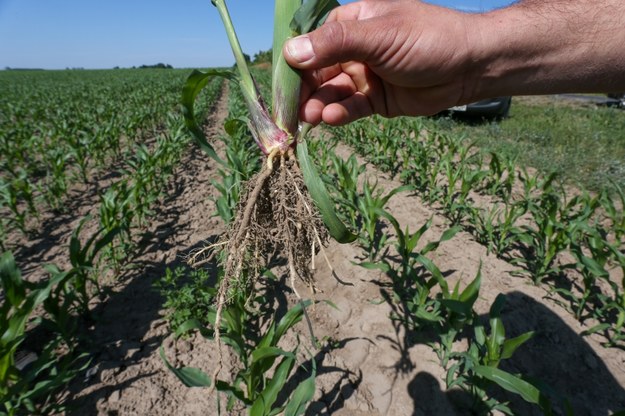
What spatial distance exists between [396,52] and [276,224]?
1.01 metres

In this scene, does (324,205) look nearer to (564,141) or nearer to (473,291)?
(473,291)

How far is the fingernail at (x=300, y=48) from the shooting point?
134 centimetres

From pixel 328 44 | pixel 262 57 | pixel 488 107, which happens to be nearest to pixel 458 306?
pixel 328 44

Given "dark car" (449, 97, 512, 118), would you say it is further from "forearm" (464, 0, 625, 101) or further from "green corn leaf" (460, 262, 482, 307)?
"green corn leaf" (460, 262, 482, 307)

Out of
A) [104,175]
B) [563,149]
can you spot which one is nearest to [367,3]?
[104,175]

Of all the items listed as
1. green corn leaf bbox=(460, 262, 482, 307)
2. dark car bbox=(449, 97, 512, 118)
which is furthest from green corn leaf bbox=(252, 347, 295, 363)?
dark car bbox=(449, 97, 512, 118)

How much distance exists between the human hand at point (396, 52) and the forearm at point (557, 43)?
0.11 m

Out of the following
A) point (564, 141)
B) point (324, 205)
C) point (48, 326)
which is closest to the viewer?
point (324, 205)

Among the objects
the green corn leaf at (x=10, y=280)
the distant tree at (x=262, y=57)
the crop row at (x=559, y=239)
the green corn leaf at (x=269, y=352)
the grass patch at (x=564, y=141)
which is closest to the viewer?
the green corn leaf at (x=269, y=352)

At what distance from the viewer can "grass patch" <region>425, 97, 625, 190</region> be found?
5.05 m

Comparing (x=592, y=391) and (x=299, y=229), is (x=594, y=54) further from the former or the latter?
(x=592, y=391)

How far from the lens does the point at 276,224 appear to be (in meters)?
1.67

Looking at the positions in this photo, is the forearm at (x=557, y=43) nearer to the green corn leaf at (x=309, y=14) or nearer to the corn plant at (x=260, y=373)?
the green corn leaf at (x=309, y=14)

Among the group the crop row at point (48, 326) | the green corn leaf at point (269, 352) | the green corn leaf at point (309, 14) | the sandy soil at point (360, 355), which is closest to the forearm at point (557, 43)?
the green corn leaf at point (309, 14)
